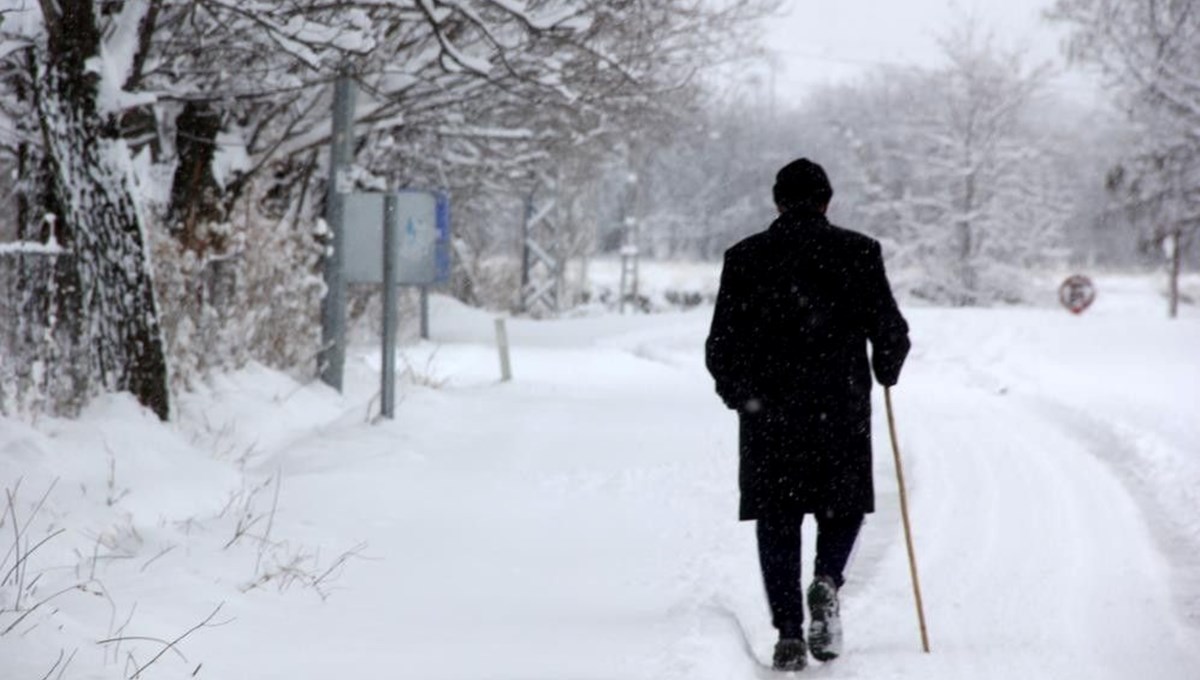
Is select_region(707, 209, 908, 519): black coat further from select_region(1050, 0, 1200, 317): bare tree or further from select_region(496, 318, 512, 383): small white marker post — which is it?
select_region(1050, 0, 1200, 317): bare tree

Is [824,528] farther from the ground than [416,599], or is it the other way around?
[824,528]

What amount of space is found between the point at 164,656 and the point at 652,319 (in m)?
31.9

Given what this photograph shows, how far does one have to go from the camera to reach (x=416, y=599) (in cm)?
586

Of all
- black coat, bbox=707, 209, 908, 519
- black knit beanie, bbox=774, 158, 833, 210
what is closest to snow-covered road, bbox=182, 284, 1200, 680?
black coat, bbox=707, 209, 908, 519

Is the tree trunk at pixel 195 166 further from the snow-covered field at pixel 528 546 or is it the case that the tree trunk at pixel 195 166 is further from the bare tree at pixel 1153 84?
the bare tree at pixel 1153 84

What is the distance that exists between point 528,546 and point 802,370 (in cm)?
274

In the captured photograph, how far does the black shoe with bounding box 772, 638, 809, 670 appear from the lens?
495 cm

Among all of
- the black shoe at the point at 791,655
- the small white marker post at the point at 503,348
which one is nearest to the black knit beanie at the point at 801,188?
the black shoe at the point at 791,655

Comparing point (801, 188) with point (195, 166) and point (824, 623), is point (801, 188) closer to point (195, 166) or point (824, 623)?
point (824, 623)

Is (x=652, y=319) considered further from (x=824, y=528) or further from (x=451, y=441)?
(x=824, y=528)

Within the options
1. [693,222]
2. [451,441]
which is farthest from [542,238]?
[451,441]

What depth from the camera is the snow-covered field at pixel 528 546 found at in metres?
4.87

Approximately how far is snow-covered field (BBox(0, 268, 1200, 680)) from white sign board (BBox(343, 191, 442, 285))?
4.42 feet

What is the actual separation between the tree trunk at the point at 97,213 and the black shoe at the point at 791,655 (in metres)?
5.88
